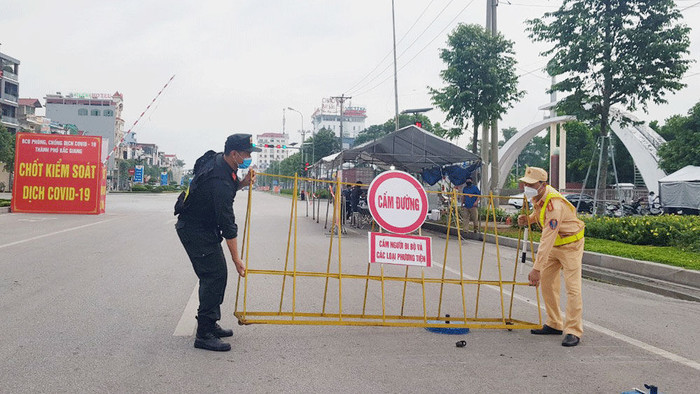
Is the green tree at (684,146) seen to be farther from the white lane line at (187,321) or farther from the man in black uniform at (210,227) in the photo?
the man in black uniform at (210,227)

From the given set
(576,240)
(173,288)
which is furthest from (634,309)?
(173,288)

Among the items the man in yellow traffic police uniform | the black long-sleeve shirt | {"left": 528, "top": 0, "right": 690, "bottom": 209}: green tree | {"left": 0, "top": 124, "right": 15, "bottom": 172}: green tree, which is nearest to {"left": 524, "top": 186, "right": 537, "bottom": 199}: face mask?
the man in yellow traffic police uniform

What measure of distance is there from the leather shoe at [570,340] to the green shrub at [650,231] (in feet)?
25.3

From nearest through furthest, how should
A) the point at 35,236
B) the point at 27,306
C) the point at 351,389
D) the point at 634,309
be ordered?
the point at 351,389
the point at 27,306
the point at 634,309
the point at 35,236

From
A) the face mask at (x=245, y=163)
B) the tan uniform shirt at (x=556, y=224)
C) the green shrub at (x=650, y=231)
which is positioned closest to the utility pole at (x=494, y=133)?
the green shrub at (x=650, y=231)

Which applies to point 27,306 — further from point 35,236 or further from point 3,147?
point 3,147

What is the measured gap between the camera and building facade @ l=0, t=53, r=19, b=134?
56.3 meters

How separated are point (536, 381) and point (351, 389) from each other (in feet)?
4.35

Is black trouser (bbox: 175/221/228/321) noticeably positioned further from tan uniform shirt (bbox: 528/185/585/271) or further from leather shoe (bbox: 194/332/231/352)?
tan uniform shirt (bbox: 528/185/585/271)

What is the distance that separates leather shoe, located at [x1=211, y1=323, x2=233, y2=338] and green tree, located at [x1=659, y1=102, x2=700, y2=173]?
36795mm

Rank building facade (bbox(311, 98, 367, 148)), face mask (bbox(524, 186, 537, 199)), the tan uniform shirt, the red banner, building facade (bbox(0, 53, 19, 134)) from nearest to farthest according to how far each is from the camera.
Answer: the tan uniform shirt
face mask (bbox(524, 186, 537, 199))
the red banner
building facade (bbox(0, 53, 19, 134))
building facade (bbox(311, 98, 367, 148))

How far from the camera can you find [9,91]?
58.6 metres

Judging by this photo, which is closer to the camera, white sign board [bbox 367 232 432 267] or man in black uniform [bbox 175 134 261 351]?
man in black uniform [bbox 175 134 261 351]

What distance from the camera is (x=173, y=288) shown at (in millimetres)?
6555
